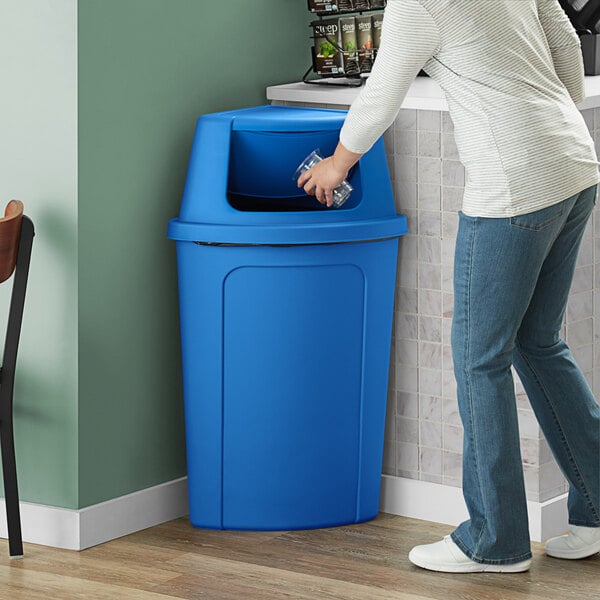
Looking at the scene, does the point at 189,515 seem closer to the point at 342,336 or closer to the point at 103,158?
the point at 342,336

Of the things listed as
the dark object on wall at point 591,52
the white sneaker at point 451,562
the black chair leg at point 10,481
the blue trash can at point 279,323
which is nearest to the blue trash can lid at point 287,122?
the blue trash can at point 279,323

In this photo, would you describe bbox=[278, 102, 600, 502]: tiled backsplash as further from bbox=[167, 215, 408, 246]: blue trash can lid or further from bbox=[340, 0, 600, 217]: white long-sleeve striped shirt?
bbox=[340, 0, 600, 217]: white long-sleeve striped shirt

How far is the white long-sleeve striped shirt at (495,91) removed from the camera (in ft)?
8.53

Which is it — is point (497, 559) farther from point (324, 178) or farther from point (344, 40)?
point (344, 40)

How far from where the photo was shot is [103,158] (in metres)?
3.04

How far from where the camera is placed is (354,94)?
3.36m

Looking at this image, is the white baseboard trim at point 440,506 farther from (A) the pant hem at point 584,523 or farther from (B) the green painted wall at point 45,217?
(B) the green painted wall at point 45,217

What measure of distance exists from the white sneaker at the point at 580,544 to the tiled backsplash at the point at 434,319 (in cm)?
17

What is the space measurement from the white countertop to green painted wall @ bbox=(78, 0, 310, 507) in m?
0.11

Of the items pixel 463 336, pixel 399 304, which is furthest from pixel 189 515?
pixel 463 336

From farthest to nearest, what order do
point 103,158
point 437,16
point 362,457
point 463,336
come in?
point 362,457, point 103,158, point 463,336, point 437,16

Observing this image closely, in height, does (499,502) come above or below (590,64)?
below

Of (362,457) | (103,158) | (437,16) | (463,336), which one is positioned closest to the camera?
(437,16)

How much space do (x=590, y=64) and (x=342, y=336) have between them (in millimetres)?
950
